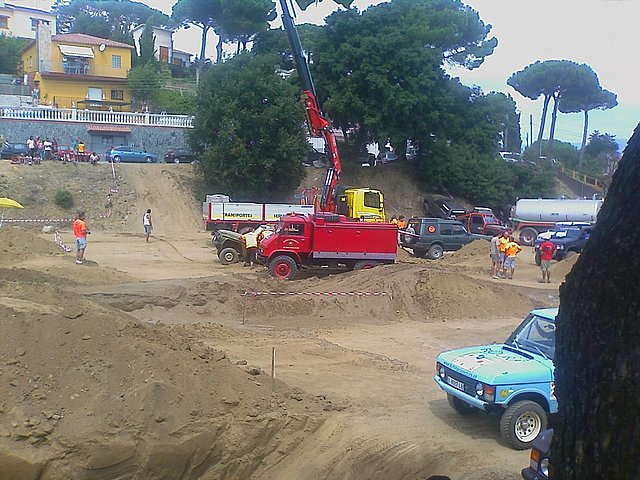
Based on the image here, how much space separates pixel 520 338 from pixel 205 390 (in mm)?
4442

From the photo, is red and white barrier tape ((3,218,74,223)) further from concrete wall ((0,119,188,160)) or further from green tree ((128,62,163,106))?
green tree ((128,62,163,106))

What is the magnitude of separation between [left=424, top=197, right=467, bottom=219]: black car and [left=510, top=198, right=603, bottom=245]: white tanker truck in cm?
476

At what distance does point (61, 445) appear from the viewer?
891cm

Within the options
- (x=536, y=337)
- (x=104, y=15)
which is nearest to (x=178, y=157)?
(x=536, y=337)

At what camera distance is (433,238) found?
31281mm

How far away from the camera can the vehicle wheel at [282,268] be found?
911 inches

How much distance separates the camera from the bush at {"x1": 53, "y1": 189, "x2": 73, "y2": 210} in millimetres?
39188

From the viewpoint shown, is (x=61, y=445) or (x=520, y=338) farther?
(x=520, y=338)

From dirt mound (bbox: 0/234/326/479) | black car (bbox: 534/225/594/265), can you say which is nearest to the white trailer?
black car (bbox: 534/225/594/265)

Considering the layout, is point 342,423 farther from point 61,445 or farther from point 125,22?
point 125,22

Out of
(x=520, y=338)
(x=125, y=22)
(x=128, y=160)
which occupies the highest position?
(x=125, y=22)

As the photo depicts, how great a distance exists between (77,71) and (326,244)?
1910 inches

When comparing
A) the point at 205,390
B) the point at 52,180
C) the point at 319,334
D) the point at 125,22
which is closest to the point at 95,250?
the point at 52,180

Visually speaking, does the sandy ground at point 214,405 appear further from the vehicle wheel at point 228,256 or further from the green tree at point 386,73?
the green tree at point 386,73
